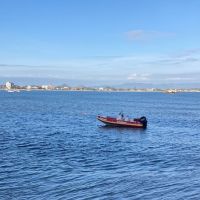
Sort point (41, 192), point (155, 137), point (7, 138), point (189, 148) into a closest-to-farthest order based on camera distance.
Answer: point (41, 192) < point (189, 148) < point (7, 138) < point (155, 137)

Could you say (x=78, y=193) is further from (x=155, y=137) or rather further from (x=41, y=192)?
(x=155, y=137)

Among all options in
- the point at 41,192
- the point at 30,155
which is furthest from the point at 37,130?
the point at 41,192

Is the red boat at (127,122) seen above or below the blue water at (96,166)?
above

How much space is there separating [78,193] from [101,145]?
22.9m

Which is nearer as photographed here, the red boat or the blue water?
the blue water

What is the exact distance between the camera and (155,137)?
60.2m

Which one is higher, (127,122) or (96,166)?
(127,122)

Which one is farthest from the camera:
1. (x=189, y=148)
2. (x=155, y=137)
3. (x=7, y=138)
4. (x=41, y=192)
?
(x=155, y=137)

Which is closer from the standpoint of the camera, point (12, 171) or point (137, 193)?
point (137, 193)

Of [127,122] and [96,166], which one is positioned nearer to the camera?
[96,166]

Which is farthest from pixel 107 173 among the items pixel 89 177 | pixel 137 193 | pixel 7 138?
pixel 7 138

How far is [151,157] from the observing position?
4109cm

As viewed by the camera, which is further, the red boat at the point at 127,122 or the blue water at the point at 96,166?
the red boat at the point at 127,122

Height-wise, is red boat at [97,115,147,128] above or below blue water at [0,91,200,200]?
above
